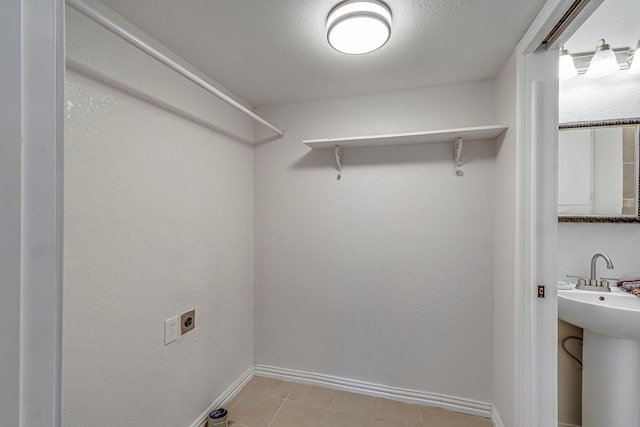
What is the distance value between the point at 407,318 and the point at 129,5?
7.31 feet

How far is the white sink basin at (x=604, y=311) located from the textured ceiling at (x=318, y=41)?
1362 millimetres

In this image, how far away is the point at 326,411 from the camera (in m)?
1.79

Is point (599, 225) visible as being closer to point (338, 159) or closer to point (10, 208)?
point (338, 159)

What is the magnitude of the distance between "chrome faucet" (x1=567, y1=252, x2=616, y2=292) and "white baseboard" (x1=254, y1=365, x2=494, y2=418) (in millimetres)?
927

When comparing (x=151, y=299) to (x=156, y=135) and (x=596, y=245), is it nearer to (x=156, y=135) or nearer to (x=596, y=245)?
(x=156, y=135)

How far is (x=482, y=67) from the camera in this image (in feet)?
5.32

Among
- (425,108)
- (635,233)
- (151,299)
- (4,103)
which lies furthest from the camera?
(425,108)

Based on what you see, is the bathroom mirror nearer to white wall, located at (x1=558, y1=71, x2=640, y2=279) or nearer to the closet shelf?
white wall, located at (x1=558, y1=71, x2=640, y2=279)

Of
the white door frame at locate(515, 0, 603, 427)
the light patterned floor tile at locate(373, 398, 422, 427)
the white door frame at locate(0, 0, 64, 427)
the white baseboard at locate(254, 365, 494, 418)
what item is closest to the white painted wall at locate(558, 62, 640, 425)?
the white baseboard at locate(254, 365, 494, 418)

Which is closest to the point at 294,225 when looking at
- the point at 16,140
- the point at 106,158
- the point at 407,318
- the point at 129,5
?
the point at 407,318

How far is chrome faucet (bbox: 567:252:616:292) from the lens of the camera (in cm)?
156

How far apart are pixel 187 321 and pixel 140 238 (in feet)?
→ 1.83

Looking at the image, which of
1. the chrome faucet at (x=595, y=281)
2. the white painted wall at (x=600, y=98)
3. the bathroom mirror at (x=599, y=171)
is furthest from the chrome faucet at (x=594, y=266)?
the white painted wall at (x=600, y=98)

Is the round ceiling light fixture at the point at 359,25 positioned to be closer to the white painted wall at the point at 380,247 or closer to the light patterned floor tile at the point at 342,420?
the white painted wall at the point at 380,247
